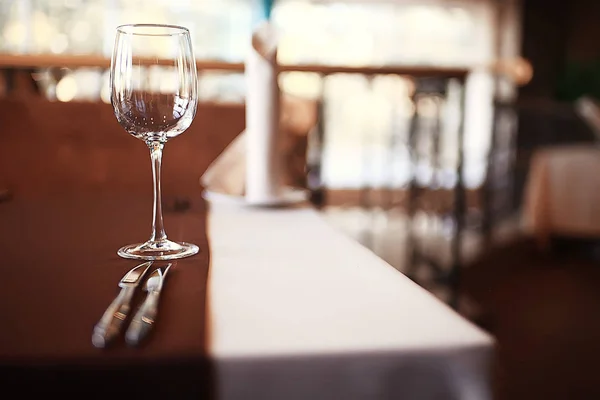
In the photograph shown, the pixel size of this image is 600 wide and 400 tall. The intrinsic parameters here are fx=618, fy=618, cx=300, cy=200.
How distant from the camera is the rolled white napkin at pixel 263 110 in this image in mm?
1017

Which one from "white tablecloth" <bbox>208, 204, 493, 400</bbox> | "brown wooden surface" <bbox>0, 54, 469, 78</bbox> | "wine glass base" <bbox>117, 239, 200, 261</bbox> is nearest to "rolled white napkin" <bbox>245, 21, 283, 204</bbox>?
"wine glass base" <bbox>117, 239, 200, 261</bbox>

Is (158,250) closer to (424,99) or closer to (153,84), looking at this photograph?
(153,84)

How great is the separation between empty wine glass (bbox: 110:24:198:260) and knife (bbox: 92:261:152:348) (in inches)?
3.8

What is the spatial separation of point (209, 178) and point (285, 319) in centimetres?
66

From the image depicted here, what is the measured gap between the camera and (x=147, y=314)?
1.55 feet

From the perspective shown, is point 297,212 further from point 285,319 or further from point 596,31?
point 596,31

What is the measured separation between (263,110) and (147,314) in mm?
599

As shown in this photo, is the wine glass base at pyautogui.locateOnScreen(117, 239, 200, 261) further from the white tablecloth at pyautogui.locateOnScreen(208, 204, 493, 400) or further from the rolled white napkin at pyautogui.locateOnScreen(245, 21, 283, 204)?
the rolled white napkin at pyautogui.locateOnScreen(245, 21, 283, 204)

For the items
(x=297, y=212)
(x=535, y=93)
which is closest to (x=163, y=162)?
(x=297, y=212)

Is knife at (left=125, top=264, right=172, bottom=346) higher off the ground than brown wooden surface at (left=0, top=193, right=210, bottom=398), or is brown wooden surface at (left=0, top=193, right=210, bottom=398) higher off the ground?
knife at (left=125, top=264, right=172, bottom=346)

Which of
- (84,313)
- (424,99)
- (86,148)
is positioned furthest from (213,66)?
(424,99)

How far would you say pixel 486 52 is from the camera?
7.00m

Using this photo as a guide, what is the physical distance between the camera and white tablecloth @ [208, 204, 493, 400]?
42 cm

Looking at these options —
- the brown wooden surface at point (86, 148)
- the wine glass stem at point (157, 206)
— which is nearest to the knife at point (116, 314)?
the wine glass stem at point (157, 206)
